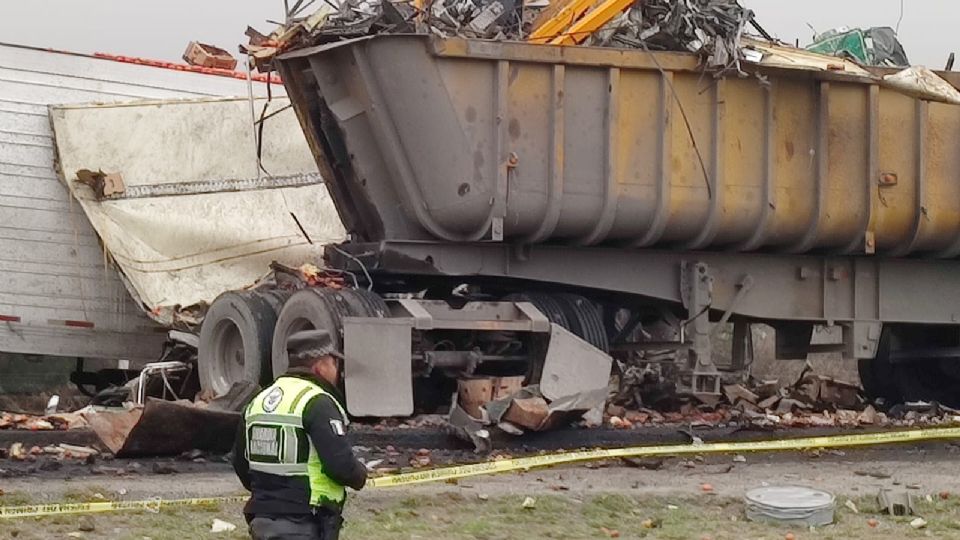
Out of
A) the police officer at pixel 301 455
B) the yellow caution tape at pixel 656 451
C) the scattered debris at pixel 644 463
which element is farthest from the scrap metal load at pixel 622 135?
the police officer at pixel 301 455

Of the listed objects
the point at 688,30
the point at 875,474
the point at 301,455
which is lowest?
the point at 875,474

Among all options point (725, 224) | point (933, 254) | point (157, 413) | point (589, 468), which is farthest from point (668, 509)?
point (933, 254)

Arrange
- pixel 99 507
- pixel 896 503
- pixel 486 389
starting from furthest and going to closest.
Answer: pixel 486 389 → pixel 896 503 → pixel 99 507

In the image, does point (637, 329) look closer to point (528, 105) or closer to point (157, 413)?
point (528, 105)

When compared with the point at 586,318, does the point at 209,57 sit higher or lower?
higher

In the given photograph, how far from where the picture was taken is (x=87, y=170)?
16.2 m

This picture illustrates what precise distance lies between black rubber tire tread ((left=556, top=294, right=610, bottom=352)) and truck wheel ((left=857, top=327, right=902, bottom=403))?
4585mm

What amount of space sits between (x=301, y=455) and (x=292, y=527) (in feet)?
0.83

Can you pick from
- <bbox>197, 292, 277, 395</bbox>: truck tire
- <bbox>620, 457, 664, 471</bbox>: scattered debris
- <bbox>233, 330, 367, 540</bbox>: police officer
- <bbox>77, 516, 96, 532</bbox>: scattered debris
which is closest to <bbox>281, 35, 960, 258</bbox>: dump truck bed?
<bbox>197, 292, 277, 395</bbox>: truck tire

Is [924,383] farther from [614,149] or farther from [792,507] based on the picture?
[792,507]

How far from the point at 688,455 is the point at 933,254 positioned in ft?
12.8

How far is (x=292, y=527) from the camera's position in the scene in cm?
600

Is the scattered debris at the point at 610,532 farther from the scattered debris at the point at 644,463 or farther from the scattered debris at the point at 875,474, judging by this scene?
the scattered debris at the point at 875,474

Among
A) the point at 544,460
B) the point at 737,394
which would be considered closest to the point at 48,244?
the point at 737,394
